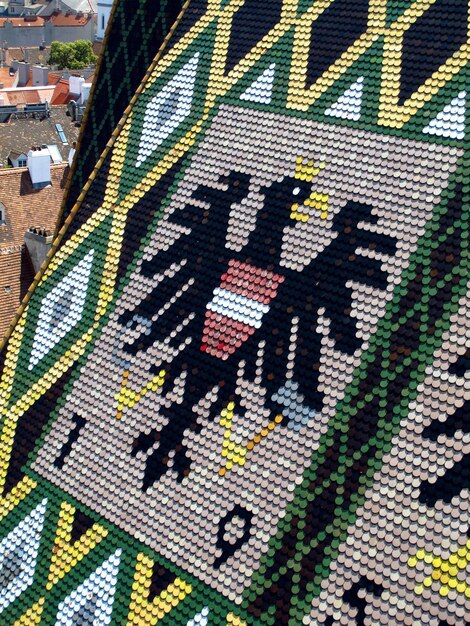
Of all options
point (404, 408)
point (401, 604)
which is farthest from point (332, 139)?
point (401, 604)

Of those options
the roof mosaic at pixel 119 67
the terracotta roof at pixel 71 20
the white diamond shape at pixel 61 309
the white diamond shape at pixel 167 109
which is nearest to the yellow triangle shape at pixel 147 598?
the white diamond shape at pixel 61 309

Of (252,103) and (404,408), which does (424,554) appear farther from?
(252,103)

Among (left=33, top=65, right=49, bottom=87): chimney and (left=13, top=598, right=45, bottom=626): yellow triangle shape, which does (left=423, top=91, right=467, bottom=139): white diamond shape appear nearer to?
(left=13, top=598, right=45, bottom=626): yellow triangle shape

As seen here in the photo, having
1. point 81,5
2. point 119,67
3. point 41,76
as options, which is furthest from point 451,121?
point 81,5

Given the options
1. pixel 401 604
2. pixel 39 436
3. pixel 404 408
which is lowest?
pixel 39 436

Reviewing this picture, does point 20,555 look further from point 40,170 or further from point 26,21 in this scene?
point 26,21

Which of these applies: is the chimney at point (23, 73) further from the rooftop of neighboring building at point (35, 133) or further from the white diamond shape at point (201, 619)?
the white diamond shape at point (201, 619)
